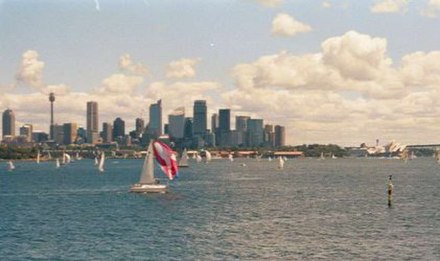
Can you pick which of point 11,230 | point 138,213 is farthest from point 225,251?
point 138,213

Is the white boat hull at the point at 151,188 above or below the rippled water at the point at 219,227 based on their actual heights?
above

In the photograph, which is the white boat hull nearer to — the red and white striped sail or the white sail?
the white sail

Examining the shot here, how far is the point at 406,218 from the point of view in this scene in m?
106

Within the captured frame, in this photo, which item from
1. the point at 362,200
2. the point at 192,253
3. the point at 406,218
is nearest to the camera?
the point at 192,253

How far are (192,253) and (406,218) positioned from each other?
43157 millimetres

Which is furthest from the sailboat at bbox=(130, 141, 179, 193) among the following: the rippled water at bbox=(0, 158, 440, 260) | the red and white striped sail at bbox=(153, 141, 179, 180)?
the rippled water at bbox=(0, 158, 440, 260)

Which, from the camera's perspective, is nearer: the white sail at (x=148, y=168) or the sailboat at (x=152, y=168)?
the white sail at (x=148, y=168)

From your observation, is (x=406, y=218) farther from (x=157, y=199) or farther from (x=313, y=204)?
(x=157, y=199)

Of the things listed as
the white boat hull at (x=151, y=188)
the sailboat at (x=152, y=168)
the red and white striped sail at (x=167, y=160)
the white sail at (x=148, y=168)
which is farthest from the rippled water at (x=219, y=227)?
the red and white striped sail at (x=167, y=160)

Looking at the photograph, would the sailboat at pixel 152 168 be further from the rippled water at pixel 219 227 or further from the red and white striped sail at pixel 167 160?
the rippled water at pixel 219 227

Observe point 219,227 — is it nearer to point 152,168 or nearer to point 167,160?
point 152,168

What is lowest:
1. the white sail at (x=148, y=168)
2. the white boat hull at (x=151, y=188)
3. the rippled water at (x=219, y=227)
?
the rippled water at (x=219, y=227)

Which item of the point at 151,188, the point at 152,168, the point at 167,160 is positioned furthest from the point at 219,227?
the point at 167,160

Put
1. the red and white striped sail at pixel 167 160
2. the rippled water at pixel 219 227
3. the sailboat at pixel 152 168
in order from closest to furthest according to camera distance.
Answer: the rippled water at pixel 219 227 → the sailboat at pixel 152 168 → the red and white striped sail at pixel 167 160
